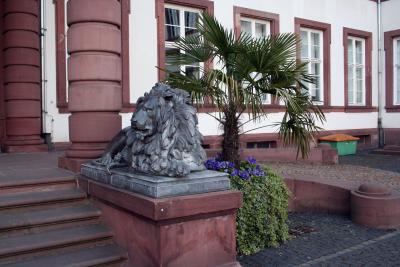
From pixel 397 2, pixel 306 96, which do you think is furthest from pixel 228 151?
pixel 397 2

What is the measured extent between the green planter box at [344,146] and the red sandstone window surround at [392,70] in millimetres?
3192

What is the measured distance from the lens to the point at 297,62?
5531mm

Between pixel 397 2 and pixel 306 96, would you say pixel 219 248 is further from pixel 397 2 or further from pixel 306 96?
pixel 397 2

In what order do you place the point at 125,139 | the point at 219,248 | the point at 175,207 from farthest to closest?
the point at 125,139 < the point at 219,248 < the point at 175,207

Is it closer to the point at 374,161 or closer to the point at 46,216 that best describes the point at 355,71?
the point at 374,161

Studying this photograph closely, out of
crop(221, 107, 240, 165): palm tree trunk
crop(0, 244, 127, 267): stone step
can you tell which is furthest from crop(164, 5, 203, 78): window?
crop(0, 244, 127, 267): stone step

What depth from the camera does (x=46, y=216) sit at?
455cm

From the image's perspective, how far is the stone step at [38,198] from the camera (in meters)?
4.59

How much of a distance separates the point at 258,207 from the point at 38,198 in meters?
2.33

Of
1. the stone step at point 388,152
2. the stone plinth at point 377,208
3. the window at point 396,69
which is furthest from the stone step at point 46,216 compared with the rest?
the window at point 396,69

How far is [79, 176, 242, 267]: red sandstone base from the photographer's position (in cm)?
368

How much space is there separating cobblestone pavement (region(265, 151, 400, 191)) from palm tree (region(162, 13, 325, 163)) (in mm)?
2728

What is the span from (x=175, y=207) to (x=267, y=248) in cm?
191

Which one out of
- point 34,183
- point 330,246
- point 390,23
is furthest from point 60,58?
point 390,23
